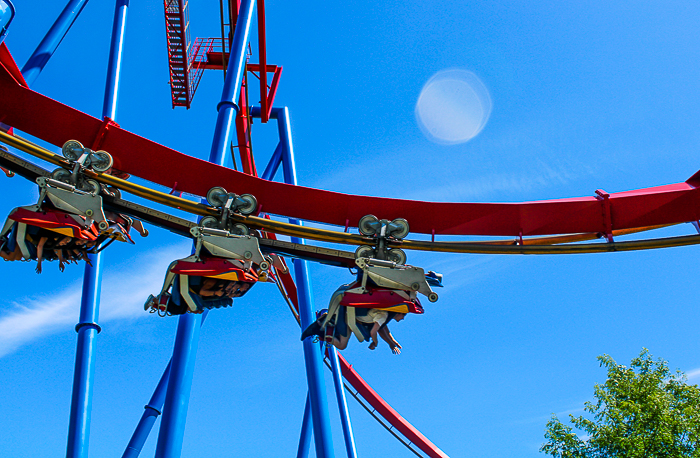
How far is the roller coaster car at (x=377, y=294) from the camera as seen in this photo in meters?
3.43

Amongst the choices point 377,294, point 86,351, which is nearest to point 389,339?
point 377,294

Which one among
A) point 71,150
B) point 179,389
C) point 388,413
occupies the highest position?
point 388,413

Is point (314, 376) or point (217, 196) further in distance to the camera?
point (314, 376)

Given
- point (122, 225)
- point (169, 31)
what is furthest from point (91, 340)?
point (169, 31)

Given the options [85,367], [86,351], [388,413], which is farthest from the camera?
[388,413]

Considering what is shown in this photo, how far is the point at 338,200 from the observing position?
12.9 feet

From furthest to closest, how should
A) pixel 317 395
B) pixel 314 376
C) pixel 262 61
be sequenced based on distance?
pixel 262 61, pixel 314 376, pixel 317 395

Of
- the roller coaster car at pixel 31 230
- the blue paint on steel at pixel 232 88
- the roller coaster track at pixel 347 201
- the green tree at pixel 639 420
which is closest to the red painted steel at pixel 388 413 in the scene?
the green tree at pixel 639 420

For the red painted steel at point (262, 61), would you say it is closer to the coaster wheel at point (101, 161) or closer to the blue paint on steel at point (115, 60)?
the blue paint on steel at point (115, 60)

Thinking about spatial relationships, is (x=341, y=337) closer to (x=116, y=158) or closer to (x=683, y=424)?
(x=116, y=158)

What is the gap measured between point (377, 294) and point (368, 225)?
515 millimetres

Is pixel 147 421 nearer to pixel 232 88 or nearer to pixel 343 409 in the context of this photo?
pixel 343 409

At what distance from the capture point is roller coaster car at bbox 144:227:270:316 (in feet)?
11.3

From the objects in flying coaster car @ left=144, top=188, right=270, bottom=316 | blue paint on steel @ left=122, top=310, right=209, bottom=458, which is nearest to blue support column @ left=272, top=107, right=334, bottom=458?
blue paint on steel @ left=122, top=310, right=209, bottom=458
